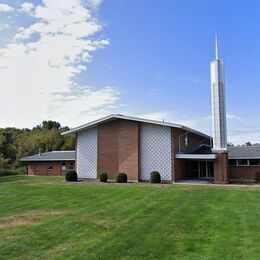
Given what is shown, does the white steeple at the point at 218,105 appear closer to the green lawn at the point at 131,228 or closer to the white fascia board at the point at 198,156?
the white fascia board at the point at 198,156

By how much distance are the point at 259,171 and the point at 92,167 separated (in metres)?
15.2

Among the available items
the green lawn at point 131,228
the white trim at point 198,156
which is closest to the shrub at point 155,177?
the white trim at point 198,156

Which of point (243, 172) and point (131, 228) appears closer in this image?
point (131, 228)

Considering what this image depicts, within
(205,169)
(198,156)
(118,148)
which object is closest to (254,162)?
(205,169)

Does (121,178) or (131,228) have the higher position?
Answer: (121,178)

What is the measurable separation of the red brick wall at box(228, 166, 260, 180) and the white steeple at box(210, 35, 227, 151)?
3905mm

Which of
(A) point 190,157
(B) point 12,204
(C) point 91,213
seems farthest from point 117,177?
(C) point 91,213

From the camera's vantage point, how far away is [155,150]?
30.7 metres

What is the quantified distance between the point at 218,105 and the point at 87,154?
523 inches

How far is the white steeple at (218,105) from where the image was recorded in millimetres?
29516

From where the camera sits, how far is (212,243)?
29.3 feet

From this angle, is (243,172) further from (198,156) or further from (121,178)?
(121,178)

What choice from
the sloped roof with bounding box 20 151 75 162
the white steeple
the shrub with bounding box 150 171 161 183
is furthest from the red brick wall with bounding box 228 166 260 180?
the sloped roof with bounding box 20 151 75 162

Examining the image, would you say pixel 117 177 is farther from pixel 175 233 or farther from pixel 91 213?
pixel 175 233
